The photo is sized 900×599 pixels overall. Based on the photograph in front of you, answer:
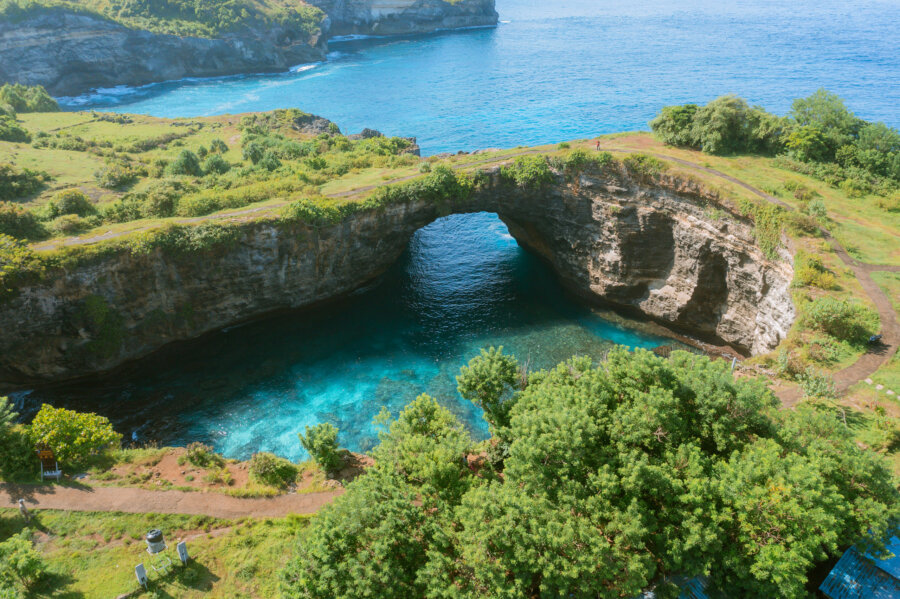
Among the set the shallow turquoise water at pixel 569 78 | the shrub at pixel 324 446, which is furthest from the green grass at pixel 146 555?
the shallow turquoise water at pixel 569 78

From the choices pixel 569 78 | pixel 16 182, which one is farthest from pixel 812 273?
pixel 569 78

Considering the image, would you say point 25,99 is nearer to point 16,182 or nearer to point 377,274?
point 16,182

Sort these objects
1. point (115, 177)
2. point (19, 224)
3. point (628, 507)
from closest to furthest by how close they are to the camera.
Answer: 1. point (628, 507)
2. point (19, 224)
3. point (115, 177)

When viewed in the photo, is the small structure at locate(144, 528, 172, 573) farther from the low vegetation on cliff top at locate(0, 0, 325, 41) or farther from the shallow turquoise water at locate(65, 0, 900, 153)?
the low vegetation on cliff top at locate(0, 0, 325, 41)

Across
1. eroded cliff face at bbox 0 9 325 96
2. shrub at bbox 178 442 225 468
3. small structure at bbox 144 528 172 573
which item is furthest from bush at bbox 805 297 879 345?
eroded cliff face at bbox 0 9 325 96

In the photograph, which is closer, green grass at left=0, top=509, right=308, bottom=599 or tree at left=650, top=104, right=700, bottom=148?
green grass at left=0, top=509, right=308, bottom=599

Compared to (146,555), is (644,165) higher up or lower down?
higher up

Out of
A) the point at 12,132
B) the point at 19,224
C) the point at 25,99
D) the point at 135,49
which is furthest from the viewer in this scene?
the point at 135,49

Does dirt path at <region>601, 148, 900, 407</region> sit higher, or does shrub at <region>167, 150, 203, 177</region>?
shrub at <region>167, 150, 203, 177</region>
